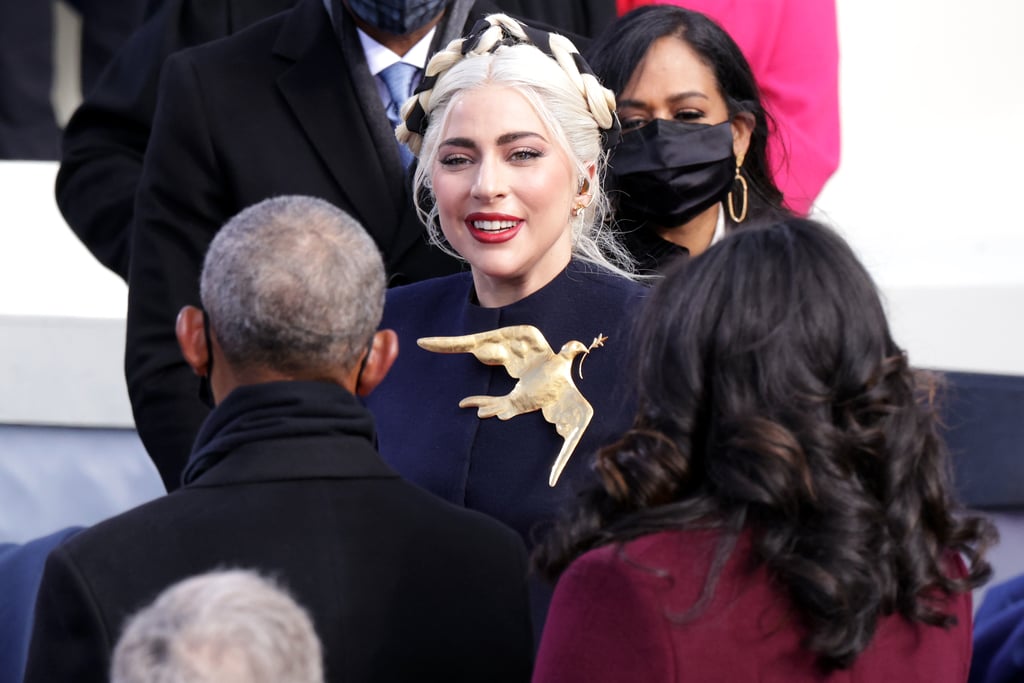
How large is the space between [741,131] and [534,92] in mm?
630

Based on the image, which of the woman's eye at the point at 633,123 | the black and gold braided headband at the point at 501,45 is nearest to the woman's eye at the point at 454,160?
the black and gold braided headband at the point at 501,45

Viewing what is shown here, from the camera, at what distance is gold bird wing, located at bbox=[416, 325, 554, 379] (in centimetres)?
232

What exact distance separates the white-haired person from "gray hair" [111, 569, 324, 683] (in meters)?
1.03

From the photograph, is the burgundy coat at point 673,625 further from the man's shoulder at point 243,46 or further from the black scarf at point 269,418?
the man's shoulder at point 243,46

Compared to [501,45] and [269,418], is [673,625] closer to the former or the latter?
[269,418]

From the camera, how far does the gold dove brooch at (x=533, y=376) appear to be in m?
2.24

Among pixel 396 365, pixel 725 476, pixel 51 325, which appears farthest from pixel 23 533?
pixel 725 476

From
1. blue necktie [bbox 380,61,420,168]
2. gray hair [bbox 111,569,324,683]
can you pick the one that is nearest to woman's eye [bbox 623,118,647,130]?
blue necktie [bbox 380,61,420,168]

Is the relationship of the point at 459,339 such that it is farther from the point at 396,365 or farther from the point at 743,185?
the point at 743,185

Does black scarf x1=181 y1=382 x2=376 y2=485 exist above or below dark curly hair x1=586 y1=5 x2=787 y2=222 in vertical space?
below

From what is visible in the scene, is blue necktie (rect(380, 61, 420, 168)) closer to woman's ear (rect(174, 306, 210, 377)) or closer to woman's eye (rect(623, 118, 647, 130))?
woman's eye (rect(623, 118, 647, 130))

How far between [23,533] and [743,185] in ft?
6.60

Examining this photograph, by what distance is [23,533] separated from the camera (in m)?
3.71

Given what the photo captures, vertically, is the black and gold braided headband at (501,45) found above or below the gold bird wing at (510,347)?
above
